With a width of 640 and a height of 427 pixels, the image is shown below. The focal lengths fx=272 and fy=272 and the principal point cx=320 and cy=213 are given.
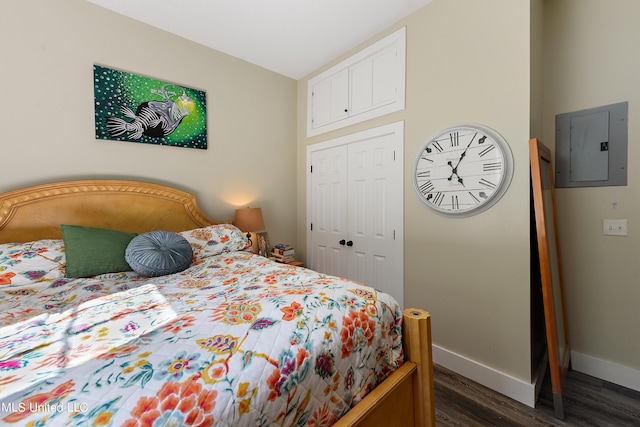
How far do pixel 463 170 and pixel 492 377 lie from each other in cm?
141

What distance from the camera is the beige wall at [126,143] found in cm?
190

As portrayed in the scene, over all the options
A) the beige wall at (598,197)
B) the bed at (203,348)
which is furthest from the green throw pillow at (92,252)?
the beige wall at (598,197)

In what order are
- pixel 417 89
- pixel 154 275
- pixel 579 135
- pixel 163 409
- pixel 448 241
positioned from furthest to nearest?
pixel 417 89
pixel 448 241
pixel 579 135
pixel 154 275
pixel 163 409

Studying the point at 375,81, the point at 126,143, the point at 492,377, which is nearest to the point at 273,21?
the point at 375,81

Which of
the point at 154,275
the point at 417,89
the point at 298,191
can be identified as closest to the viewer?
the point at 154,275

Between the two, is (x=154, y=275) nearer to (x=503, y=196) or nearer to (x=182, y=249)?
(x=182, y=249)

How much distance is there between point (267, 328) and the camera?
886mm

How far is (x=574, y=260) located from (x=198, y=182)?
3.18 meters

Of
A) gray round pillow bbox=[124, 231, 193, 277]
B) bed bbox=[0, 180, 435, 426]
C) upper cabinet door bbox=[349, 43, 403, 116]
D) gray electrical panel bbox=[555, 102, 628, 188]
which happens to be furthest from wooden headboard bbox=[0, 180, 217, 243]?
gray electrical panel bbox=[555, 102, 628, 188]

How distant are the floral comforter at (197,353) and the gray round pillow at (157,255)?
24 cm

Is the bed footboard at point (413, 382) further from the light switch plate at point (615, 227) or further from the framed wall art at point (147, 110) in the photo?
the framed wall art at point (147, 110)

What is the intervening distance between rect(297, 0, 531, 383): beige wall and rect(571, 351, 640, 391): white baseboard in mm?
642

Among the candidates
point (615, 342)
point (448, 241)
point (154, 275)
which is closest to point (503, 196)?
point (448, 241)

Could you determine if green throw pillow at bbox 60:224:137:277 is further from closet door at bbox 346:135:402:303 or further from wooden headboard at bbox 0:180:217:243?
closet door at bbox 346:135:402:303
